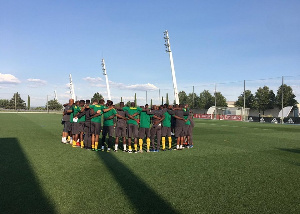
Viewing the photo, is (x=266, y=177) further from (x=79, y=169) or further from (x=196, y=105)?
(x=196, y=105)

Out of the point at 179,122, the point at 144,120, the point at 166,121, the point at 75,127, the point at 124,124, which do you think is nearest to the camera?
the point at 124,124

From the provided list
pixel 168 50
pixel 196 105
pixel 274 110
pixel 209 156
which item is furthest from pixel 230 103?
pixel 209 156

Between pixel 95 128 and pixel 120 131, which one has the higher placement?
pixel 95 128

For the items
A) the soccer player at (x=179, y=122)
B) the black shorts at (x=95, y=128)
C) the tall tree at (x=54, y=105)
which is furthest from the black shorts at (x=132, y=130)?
the tall tree at (x=54, y=105)

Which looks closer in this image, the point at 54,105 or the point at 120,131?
the point at 120,131

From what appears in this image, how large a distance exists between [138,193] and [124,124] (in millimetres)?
5076

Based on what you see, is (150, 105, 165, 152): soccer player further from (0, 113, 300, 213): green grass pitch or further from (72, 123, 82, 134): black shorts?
(72, 123, 82, 134): black shorts

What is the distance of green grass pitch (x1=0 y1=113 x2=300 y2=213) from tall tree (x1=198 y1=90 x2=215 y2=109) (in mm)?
67146

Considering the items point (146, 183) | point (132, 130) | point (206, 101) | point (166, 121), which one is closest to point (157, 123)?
point (166, 121)

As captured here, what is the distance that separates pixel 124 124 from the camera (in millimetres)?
9883

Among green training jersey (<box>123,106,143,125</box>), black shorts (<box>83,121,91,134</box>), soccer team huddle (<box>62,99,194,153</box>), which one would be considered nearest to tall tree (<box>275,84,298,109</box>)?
soccer team huddle (<box>62,99,194,153</box>)

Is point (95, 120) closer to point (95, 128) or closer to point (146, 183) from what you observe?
point (95, 128)

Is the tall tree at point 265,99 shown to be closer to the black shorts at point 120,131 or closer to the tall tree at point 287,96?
the tall tree at point 287,96

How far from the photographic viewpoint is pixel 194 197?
4809 mm
